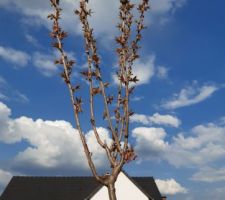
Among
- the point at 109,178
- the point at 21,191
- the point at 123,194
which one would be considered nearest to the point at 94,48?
the point at 109,178

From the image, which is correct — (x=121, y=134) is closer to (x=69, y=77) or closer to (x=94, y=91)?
(x=94, y=91)

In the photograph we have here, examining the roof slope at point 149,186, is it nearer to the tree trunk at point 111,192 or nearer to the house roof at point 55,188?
the house roof at point 55,188

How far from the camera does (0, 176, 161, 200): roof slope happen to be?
187ft

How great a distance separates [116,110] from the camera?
6891mm

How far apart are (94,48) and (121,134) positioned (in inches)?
59.1

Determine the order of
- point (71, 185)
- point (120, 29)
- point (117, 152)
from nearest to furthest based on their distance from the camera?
point (117, 152) → point (120, 29) → point (71, 185)

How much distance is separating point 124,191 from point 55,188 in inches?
394

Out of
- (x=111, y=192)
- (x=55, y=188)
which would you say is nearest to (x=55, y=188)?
(x=55, y=188)

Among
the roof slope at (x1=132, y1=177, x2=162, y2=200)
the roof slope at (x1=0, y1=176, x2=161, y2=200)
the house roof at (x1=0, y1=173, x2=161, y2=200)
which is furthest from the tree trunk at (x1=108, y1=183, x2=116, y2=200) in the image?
the roof slope at (x1=132, y1=177, x2=162, y2=200)

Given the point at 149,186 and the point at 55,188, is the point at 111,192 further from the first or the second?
the point at 149,186

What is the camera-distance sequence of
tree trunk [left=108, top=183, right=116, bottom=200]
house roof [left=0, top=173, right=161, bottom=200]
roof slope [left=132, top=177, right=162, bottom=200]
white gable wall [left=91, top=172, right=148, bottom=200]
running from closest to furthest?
tree trunk [left=108, top=183, right=116, bottom=200] → white gable wall [left=91, top=172, right=148, bottom=200] → house roof [left=0, top=173, right=161, bottom=200] → roof slope [left=132, top=177, right=162, bottom=200]

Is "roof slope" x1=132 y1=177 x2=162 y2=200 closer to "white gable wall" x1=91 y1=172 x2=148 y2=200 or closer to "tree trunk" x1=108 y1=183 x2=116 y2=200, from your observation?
"white gable wall" x1=91 y1=172 x2=148 y2=200

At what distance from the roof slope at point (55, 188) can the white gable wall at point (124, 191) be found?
2.20 ft

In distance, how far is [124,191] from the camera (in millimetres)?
55781
